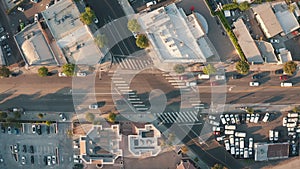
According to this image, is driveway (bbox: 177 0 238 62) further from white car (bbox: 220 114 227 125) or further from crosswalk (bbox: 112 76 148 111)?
crosswalk (bbox: 112 76 148 111)

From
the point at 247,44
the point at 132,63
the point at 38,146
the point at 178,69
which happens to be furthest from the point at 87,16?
the point at 247,44

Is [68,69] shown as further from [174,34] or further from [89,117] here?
[174,34]


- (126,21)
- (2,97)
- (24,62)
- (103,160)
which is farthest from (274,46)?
(2,97)

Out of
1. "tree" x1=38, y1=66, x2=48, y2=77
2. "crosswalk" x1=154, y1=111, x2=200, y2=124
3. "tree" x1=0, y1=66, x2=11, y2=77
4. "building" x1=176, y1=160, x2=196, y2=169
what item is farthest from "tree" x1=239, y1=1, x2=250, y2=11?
"tree" x1=0, y1=66, x2=11, y2=77

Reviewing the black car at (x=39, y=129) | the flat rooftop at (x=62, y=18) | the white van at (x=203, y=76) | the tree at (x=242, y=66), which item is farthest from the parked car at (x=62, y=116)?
the tree at (x=242, y=66)

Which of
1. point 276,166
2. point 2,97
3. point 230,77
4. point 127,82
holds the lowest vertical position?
point 276,166

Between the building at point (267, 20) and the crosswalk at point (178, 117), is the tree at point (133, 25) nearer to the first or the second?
the crosswalk at point (178, 117)

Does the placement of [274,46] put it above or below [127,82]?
below

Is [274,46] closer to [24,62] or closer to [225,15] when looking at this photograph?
[225,15]
